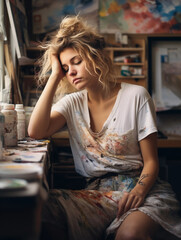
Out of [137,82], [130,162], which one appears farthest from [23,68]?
[130,162]

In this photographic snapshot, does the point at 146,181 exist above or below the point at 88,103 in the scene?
below

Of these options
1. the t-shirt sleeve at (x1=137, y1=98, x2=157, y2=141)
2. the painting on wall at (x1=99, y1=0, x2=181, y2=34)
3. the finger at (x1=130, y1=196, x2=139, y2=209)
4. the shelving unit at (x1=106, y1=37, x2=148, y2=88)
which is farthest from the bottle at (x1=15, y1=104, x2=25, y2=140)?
the painting on wall at (x1=99, y1=0, x2=181, y2=34)

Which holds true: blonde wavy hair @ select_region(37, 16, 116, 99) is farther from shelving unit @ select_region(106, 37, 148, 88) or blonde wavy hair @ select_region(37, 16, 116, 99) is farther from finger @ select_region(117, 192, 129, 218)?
shelving unit @ select_region(106, 37, 148, 88)

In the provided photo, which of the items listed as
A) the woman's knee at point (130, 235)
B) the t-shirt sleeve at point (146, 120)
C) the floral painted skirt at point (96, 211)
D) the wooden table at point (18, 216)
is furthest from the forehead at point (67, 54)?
the wooden table at point (18, 216)

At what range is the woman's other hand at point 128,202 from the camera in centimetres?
125

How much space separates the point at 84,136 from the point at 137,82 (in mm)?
2032

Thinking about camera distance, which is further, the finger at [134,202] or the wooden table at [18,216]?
the finger at [134,202]

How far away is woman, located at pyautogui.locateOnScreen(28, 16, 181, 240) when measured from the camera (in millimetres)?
1211

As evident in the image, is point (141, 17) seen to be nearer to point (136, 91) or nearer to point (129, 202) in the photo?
Answer: point (136, 91)

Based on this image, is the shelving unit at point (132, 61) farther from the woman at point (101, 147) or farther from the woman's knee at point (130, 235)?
the woman's knee at point (130, 235)

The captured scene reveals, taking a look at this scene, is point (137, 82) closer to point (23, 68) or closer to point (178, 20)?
point (178, 20)

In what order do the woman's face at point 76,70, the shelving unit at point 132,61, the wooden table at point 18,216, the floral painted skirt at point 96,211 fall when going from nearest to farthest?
the wooden table at point 18,216 < the floral painted skirt at point 96,211 < the woman's face at point 76,70 < the shelving unit at point 132,61

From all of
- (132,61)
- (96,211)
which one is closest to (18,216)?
(96,211)

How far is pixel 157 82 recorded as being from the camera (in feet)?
11.4
